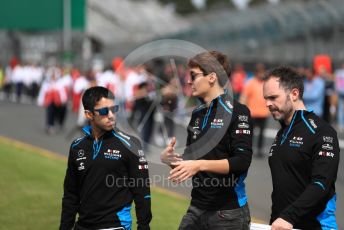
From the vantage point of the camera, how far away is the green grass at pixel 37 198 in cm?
812

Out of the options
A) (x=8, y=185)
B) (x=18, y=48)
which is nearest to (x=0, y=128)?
(x=8, y=185)

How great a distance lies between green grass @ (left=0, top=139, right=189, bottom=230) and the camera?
8.12 meters

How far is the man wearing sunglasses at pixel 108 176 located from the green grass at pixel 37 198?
3209 millimetres

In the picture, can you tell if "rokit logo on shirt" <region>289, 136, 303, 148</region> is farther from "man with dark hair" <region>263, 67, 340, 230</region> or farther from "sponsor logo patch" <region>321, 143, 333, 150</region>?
"sponsor logo patch" <region>321, 143, 333, 150</region>

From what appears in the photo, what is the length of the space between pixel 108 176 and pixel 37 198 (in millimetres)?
4875

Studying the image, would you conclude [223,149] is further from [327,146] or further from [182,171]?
[327,146]

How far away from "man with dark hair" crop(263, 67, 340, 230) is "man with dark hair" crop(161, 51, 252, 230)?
0.27 meters

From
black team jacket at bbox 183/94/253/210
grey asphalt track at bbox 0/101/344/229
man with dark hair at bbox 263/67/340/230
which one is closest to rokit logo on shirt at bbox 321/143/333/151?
man with dark hair at bbox 263/67/340/230

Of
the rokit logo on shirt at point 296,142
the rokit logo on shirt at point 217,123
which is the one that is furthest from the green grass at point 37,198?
the rokit logo on shirt at point 296,142

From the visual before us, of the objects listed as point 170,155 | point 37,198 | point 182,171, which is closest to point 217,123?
point 170,155

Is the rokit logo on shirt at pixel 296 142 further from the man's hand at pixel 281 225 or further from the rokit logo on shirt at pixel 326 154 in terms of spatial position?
the man's hand at pixel 281 225

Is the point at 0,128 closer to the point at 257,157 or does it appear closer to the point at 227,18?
the point at 257,157

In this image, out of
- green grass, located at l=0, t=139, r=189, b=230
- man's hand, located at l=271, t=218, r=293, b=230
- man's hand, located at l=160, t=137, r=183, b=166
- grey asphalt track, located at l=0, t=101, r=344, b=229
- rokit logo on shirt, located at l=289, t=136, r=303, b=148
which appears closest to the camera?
man's hand, located at l=271, t=218, r=293, b=230

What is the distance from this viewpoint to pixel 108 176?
472cm
